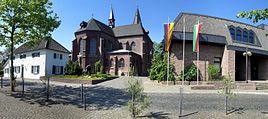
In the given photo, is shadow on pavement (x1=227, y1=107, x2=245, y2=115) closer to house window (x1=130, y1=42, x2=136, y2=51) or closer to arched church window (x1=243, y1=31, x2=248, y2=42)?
arched church window (x1=243, y1=31, x2=248, y2=42)

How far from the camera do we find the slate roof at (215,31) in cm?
2478

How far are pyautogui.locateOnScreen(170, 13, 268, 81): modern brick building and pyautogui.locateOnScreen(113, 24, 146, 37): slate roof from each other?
107 feet

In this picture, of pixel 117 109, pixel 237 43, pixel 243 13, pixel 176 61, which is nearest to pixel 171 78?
pixel 176 61

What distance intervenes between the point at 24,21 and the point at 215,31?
21.3 m

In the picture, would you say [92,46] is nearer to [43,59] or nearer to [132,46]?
[132,46]

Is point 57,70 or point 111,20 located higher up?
point 111,20

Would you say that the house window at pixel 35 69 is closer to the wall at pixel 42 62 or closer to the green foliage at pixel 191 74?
the wall at pixel 42 62

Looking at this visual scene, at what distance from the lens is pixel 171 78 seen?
2267 cm

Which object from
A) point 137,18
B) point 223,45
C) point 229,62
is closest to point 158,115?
point 229,62

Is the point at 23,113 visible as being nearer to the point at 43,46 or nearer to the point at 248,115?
the point at 248,115

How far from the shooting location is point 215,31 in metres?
26.8

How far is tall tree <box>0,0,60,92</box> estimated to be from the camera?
15305mm

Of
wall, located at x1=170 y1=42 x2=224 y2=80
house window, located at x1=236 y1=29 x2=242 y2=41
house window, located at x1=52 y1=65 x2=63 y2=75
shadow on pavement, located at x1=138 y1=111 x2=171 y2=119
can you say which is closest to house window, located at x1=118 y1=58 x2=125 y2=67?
house window, located at x1=52 y1=65 x2=63 y2=75

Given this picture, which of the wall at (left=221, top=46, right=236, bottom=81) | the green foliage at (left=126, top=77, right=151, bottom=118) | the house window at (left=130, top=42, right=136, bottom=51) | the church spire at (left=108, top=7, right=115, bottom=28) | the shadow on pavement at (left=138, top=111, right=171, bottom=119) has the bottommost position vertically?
the shadow on pavement at (left=138, top=111, right=171, bottom=119)
